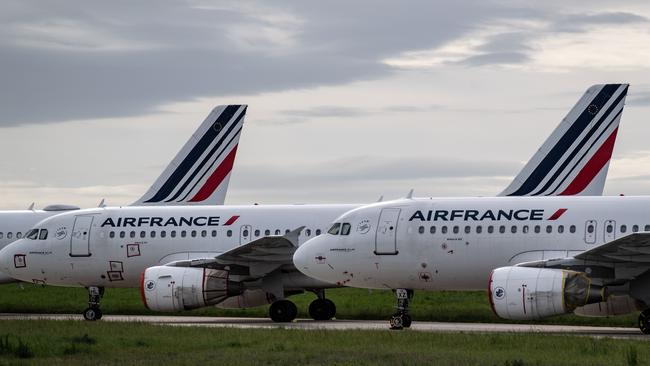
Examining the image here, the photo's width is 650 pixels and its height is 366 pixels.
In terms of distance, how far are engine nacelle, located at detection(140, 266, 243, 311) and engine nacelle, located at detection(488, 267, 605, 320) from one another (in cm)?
1040

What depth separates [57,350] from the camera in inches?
992

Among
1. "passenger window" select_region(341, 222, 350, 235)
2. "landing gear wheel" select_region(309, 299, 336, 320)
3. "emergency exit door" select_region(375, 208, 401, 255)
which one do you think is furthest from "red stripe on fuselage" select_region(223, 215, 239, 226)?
"emergency exit door" select_region(375, 208, 401, 255)

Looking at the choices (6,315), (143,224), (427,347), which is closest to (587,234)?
(427,347)

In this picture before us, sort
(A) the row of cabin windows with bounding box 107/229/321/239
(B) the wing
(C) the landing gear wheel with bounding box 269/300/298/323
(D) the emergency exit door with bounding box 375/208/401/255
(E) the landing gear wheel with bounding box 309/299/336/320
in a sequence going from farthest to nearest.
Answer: (E) the landing gear wheel with bounding box 309/299/336/320, (A) the row of cabin windows with bounding box 107/229/321/239, (C) the landing gear wheel with bounding box 269/300/298/323, (B) the wing, (D) the emergency exit door with bounding box 375/208/401/255

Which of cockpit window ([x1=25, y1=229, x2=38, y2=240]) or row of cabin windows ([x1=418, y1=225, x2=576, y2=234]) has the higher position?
cockpit window ([x1=25, y1=229, x2=38, y2=240])

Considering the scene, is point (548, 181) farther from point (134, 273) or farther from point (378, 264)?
point (134, 273)

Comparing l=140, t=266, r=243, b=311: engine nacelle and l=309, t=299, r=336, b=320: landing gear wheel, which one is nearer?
l=140, t=266, r=243, b=311: engine nacelle

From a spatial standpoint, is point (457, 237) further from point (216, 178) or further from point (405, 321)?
point (216, 178)

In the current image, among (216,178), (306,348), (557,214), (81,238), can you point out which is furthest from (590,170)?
(306,348)

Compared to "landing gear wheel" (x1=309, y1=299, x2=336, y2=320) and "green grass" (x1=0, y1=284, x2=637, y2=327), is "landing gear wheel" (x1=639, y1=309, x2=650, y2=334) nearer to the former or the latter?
"green grass" (x1=0, y1=284, x2=637, y2=327)

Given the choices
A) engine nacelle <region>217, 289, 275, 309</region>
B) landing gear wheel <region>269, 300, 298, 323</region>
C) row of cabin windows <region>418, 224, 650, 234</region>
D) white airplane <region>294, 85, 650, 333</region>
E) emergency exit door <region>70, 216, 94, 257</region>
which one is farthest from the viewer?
emergency exit door <region>70, 216, 94, 257</region>

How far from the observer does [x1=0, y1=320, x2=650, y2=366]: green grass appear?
22750mm

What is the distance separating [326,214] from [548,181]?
9856 millimetres

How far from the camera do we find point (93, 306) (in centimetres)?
4075
